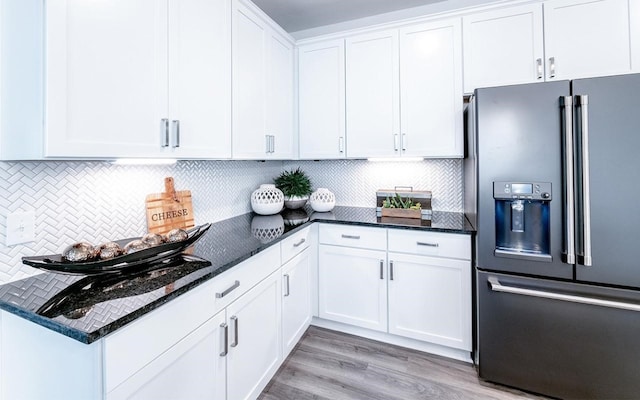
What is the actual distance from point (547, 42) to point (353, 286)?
83.0 inches

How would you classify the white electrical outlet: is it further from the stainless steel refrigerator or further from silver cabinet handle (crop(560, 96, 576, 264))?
silver cabinet handle (crop(560, 96, 576, 264))

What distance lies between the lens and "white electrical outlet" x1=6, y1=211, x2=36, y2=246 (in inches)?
42.6

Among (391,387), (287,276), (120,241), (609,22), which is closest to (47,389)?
(120,241)

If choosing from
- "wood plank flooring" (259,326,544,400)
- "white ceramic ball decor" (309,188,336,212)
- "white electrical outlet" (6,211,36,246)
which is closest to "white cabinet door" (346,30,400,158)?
"white ceramic ball decor" (309,188,336,212)

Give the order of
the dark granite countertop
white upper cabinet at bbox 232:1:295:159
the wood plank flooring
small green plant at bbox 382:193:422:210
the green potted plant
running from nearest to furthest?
the dark granite countertop, the wood plank flooring, white upper cabinet at bbox 232:1:295:159, small green plant at bbox 382:193:422:210, the green potted plant

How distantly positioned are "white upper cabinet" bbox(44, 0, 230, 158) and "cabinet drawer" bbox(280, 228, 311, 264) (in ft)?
2.21

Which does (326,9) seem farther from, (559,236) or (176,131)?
(559,236)

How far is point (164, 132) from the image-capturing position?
4.41 ft

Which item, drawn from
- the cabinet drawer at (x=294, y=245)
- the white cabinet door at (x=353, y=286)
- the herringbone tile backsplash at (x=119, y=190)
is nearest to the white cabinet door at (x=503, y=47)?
the herringbone tile backsplash at (x=119, y=190)

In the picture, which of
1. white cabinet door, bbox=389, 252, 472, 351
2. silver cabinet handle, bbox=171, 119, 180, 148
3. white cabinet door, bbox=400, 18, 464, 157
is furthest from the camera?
white cabinet door, bbox=400, 18, 464, 157

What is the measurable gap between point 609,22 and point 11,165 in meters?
3.12

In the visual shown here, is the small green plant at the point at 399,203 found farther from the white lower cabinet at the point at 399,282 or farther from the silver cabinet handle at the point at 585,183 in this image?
the silver cabinet handle at the point at 585,183

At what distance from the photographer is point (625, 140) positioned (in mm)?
1481

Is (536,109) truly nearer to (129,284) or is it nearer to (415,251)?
(415,251)
